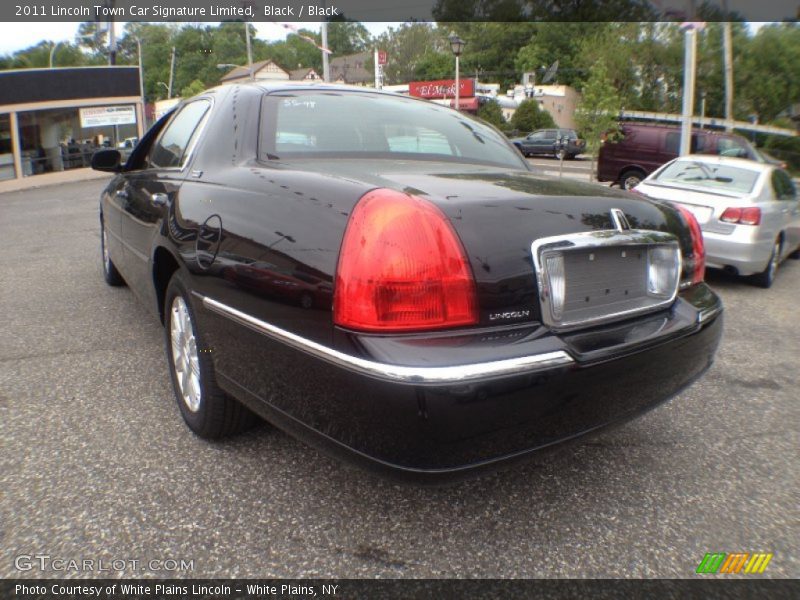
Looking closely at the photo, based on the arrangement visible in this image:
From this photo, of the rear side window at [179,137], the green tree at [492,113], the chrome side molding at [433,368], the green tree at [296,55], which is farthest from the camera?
the green tree at [296,55]

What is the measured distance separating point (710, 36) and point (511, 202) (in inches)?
1537

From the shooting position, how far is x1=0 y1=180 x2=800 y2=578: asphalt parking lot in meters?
2.12

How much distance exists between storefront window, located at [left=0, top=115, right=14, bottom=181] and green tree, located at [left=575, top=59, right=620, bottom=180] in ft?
57.6

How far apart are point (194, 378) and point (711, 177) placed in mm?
6251

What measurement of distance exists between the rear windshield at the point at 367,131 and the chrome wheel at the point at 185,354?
0.81m

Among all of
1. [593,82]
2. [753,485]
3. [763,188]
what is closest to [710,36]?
[593,82]

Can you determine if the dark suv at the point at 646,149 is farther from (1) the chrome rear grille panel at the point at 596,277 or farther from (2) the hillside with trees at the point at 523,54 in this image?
(1) the chrome rear grille panel at the point at 596,277

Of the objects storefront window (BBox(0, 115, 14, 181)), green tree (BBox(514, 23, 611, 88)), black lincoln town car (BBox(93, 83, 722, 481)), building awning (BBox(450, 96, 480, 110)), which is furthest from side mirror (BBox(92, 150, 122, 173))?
green tree (BBox(514, 23, 611, 88))

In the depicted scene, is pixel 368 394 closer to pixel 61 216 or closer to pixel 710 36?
pixel 61 216

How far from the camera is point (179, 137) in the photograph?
11.7 ft

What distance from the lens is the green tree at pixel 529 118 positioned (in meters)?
43.5

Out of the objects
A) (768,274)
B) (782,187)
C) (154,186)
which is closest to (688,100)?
(782,187)

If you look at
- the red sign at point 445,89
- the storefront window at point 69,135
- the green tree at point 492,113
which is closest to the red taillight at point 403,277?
the storefront window at point 69,135

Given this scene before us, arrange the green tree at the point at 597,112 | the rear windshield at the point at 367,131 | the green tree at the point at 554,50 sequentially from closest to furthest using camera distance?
the rear windshield at the point at 367,131 < the green tree at the point at 597,112 < the green tree at the point at 554,50
